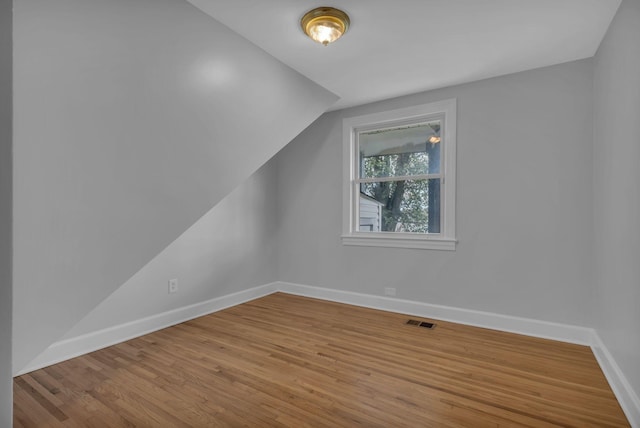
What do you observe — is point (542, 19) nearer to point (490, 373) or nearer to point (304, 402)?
point (490, 373)

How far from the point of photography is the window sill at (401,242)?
322 cm

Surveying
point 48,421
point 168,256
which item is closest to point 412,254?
point 168,256

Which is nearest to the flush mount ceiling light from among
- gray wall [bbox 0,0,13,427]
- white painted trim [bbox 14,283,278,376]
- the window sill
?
gray wall [bbox 0,0,13,427]

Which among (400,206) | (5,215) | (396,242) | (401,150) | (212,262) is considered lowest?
(212,262)

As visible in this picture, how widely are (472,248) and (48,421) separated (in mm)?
3242

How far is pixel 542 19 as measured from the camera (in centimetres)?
207

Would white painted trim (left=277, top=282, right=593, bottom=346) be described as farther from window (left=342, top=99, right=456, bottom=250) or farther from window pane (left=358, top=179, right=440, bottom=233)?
window pane (left=358, top=179, right=440, bottom=233)

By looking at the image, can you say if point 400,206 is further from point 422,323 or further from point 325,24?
point 325,24

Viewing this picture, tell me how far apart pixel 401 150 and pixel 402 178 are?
1.04 feet

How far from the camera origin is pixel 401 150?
11.7 ft

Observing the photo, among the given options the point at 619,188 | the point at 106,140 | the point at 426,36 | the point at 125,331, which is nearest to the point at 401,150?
the point at 426,36

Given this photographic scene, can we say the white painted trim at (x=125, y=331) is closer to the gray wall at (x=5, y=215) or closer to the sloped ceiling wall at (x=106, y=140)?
the sloped ceiling wall at (x=106, y=140)

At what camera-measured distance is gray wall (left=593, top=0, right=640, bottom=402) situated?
170cm

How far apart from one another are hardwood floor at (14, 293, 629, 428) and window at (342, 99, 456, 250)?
3.40ft
